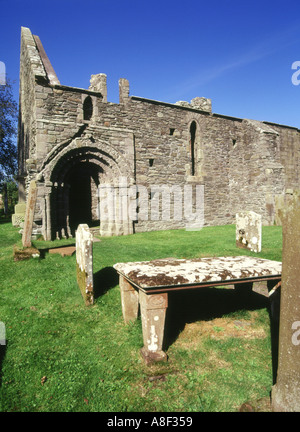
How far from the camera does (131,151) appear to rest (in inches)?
463

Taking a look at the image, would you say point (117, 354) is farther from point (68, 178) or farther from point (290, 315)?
point (68, 178)

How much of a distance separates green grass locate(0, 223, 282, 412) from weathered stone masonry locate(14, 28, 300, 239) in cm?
607

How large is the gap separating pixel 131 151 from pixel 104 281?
769 cm

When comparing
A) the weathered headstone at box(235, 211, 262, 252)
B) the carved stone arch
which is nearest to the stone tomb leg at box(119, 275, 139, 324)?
the weathered headstone at box(235, 211, 262, 252)

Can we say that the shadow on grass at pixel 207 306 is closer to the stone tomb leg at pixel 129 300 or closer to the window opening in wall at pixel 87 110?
the stone tomb leg at pixel 129 300

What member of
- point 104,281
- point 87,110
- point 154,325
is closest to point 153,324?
point 154,325

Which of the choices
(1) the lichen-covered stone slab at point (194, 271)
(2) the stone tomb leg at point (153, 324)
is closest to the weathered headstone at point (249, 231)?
(1) the lichen-covered stone slab at point (194, 271)

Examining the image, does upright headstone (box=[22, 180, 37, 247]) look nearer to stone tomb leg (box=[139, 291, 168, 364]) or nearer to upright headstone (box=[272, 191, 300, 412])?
stone tomb leg (box=[139, 291, 168, 364])

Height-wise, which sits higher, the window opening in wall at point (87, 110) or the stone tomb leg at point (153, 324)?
the window opening in wall at point (87, 110)

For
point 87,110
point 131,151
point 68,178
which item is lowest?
point 68,178

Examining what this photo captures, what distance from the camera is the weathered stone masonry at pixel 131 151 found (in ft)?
32.9

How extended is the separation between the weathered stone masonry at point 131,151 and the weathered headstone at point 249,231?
507cm

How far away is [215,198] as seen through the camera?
14.8m
